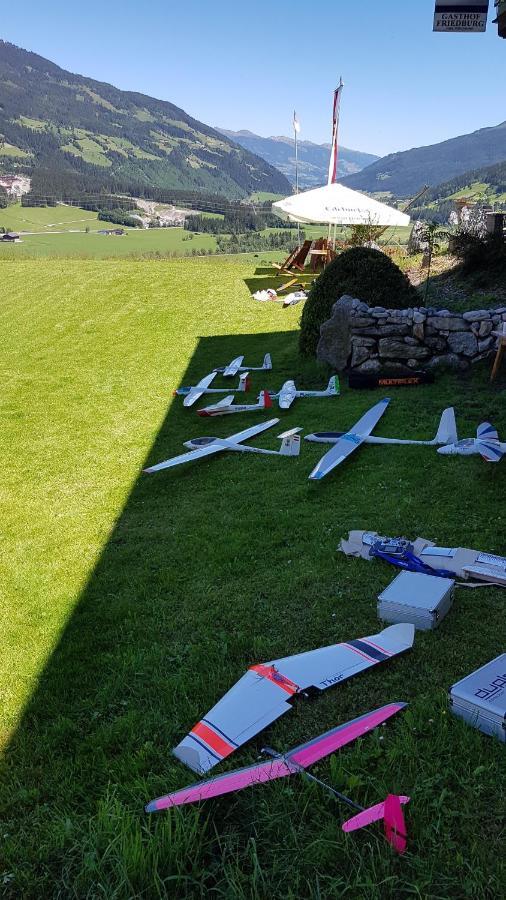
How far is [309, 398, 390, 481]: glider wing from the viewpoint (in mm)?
5477

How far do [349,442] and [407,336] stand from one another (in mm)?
2955

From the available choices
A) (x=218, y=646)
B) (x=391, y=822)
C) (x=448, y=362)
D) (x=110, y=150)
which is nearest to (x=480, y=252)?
(x=448, y=362)

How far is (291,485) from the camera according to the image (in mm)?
5438

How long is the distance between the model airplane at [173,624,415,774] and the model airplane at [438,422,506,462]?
105 inches

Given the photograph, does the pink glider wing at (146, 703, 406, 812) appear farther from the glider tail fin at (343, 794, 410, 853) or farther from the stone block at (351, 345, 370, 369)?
the stone block at (351, 345, 370, 369)

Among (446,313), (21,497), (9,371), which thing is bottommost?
(21,497)

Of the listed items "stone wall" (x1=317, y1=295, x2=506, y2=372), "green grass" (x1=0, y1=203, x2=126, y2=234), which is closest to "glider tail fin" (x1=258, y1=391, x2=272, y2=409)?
"stone wall" (x1=317, y1=295, x2=506, y2=372)

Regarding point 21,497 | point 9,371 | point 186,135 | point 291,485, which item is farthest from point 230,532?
point 186,135

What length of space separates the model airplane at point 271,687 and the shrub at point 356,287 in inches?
273

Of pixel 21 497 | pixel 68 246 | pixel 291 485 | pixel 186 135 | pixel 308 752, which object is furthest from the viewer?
pixel 186 135

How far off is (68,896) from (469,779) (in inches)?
59.2

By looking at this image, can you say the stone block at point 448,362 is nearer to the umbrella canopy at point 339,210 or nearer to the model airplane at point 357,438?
the model airplane at point 357,438

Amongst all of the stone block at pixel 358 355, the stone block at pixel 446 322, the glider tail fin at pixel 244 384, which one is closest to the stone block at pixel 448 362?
the stone block at pixel 446 322

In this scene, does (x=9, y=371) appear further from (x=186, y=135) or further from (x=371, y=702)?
(x=186, y=135)
